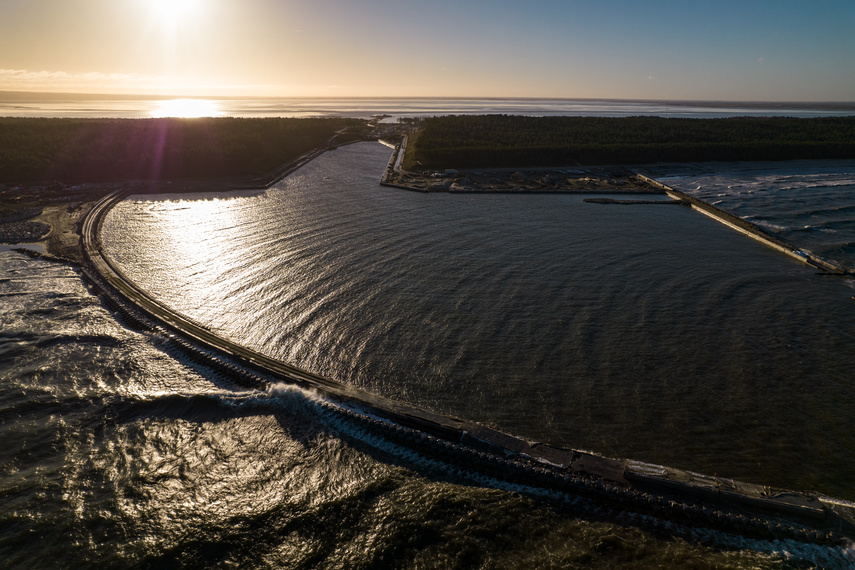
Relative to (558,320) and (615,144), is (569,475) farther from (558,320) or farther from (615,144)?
(615,144)

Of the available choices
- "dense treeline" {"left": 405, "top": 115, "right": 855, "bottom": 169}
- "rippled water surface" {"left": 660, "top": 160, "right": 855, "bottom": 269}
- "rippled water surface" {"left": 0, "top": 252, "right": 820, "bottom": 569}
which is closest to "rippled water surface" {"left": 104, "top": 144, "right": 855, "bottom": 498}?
"rippled water surface" {"left": 0, "top": 252, "right": 820, "bottom": 569}

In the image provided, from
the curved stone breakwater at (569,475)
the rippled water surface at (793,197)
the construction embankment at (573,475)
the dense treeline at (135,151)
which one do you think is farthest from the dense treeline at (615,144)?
the curved stone breakwater at (569,475)

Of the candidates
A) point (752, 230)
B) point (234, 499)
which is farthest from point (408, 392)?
point (752, 230)

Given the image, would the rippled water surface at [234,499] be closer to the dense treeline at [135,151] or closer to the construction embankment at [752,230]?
the construction embankment at [752,230]

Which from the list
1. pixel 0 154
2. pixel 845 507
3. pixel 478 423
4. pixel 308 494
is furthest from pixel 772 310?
pixel 0 154

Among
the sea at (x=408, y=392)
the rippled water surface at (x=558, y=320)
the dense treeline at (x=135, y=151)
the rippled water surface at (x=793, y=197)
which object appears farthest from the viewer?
the dense treeline at (x=135, y=151)

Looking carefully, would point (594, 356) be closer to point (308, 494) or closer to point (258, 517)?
point (308, 494)
